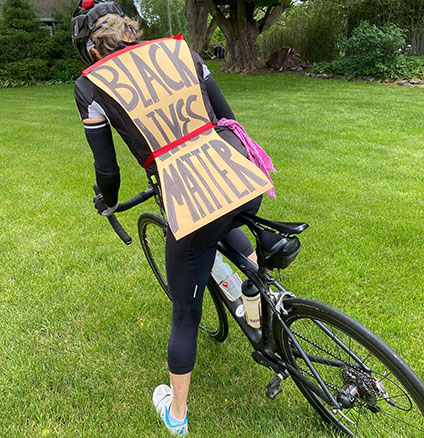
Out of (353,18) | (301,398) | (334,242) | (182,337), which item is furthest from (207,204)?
(353,18)

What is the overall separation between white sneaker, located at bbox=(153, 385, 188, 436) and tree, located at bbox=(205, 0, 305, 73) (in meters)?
17.4

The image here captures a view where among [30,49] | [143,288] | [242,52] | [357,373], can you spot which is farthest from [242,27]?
[357,373]

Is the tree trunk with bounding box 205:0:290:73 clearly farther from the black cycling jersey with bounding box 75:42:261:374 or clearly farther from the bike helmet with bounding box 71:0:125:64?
the black cycling jersey with bounding box 75:42:261:374

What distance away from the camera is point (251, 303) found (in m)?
2.05

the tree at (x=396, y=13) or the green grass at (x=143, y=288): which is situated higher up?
the tree at (x=396, y=13)

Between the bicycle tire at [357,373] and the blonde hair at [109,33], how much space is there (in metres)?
1.37

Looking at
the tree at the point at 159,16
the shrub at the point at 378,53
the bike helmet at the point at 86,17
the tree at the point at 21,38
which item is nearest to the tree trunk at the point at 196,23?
the tree at the point at 159,16

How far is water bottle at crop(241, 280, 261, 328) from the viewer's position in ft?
6.65

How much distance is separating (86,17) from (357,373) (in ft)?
6.37

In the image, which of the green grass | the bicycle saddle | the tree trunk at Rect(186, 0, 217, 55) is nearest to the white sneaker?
the green grass

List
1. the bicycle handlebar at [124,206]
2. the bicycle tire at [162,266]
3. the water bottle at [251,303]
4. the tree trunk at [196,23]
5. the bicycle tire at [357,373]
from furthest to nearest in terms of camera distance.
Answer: the tree trunk at [196,23]
the bicycle tire at [162,266]
the bicycle handlebar at [124,206]
the water bottle at [251,303]
the bicycle tire at [357,373]

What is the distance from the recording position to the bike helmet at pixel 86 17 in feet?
5.71

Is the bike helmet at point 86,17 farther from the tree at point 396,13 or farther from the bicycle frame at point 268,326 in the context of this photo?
the tree at point 396,13

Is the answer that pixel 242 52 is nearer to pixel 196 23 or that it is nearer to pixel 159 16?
pixel 196 23
